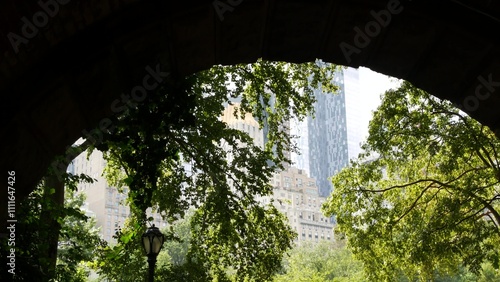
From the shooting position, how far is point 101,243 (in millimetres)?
13477

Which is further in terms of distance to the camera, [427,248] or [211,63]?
[427,248]

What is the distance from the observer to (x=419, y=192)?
1823 cm

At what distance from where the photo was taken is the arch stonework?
9.05 feet

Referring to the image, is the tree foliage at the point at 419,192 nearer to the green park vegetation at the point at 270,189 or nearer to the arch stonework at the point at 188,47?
the green park vegetation at the point at 270,189

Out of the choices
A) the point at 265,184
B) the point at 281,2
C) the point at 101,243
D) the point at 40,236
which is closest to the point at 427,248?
the point at 265,184

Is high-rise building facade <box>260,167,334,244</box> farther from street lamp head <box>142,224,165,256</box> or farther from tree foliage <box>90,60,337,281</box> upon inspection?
street lamp head <box>142,224,165,256</box>

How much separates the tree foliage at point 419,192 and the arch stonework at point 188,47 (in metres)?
12.7

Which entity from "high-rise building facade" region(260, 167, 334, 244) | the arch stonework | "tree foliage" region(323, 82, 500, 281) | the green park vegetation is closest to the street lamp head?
the green park vegetation

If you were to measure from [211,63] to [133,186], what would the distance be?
228 centimetres

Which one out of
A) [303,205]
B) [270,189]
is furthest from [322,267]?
[303,205]

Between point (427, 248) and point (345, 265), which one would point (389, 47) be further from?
point (345, 265)

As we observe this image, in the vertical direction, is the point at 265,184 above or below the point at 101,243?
above

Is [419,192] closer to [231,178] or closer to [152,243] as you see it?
[231,178]

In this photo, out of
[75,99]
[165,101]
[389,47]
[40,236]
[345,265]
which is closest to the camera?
[75,99]
